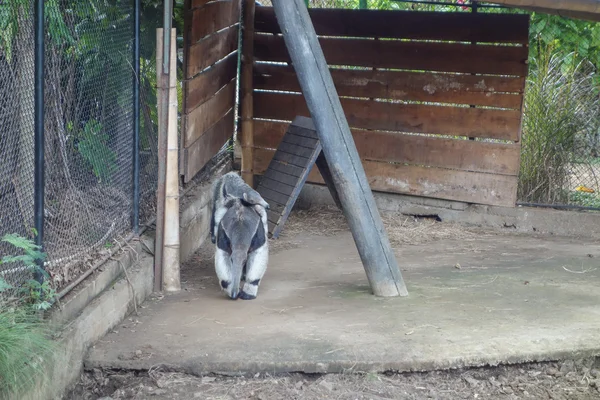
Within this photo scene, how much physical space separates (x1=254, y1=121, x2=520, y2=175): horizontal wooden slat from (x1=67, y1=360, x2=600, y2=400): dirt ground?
4239 millimetres

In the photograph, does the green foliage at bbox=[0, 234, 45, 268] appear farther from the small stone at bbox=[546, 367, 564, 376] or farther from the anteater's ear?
the small stone at bbox=[546, 367, 564, 376]

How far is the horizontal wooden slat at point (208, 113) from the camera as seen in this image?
766 cm

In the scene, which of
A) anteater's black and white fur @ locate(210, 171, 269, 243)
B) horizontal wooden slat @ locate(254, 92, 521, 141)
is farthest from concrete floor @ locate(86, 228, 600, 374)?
horizontal wooden slat @ locate(254, 92, 521, 141)

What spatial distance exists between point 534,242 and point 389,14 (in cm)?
310

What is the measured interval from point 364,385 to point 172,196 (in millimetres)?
2448

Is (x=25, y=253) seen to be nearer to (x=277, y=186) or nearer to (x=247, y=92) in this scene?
(x=277, y=186)

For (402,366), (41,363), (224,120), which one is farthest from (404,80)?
(41,363)

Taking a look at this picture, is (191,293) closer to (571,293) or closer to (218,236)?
(218,236)

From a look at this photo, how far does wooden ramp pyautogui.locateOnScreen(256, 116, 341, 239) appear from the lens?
853cm

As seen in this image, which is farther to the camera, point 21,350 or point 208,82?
point 208,82

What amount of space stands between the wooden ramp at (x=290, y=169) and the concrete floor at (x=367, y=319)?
29.5 inches

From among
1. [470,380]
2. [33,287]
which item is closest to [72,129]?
[33,287]

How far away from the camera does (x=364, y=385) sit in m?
4.96

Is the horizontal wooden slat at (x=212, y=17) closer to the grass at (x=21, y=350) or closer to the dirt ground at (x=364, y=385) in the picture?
the dirt ground at (x=364, y=385)
